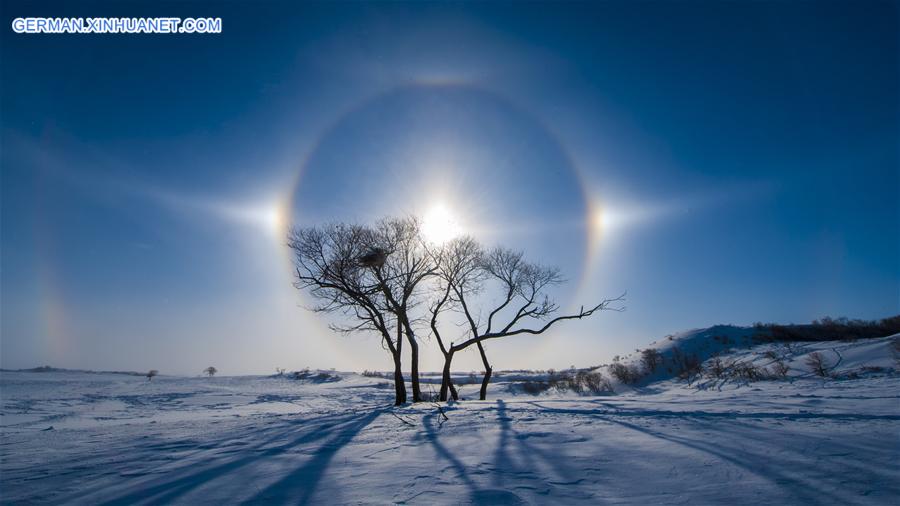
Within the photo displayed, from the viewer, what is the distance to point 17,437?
6.80 m

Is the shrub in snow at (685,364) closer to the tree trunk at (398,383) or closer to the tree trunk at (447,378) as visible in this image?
the tree trunk at (447,378)

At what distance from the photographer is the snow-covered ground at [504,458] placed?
308 cm

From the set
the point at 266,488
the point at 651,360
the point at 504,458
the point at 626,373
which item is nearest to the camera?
the point at 266,488

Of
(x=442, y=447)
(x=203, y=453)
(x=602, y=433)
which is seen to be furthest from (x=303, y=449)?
(x=602, y=433)

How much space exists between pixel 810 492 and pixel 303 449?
4.88 m

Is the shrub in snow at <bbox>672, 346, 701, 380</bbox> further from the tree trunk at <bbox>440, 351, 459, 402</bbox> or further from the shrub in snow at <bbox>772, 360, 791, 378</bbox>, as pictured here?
the tree trunk at <bbox>440, 351, 459, 402</bbox>

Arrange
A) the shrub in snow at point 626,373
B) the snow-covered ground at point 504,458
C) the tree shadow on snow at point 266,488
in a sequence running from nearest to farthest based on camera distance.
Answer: the snow-covered ground at point 504,458
the tree shadow on snow at point 266,488
the shrub in snow at point 626,373

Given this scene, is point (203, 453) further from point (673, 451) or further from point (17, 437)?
point (673, 451)

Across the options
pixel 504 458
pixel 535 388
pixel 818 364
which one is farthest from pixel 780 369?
pixel 504 458

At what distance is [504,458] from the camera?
4.07 meters

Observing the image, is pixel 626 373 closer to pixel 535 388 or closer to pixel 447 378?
pixel 535 388

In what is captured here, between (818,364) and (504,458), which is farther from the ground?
(504,458)

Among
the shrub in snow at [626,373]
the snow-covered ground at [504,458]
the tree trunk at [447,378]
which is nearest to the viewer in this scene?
the snow-covered ground at [504,458]

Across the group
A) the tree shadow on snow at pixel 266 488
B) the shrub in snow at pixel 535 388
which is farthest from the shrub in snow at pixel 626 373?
the tree shadow on snow at pixel 266 488
